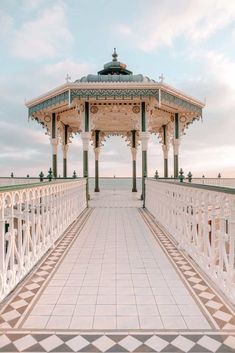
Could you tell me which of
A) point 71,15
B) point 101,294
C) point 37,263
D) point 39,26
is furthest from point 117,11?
point 101,294

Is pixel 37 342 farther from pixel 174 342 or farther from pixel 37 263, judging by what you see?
pixel 37 263

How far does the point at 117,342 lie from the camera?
90.4 inches

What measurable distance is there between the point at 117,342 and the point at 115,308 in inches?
22.2

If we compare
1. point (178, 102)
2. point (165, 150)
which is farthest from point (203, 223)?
point (165, 150)

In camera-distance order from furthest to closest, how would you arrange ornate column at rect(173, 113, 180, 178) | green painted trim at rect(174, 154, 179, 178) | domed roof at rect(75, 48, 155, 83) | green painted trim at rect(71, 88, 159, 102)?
green painted trim at rect(174, 154, 179, 178), ornate column at rect(173, 113, 180, 178), domed roof at rect(75, 48, 155, 83), green painted trim at rect(71, 88, 159, 102)

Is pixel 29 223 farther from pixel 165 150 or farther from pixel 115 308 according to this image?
pixel 165 150

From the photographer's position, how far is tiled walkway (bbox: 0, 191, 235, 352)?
7.54 ft

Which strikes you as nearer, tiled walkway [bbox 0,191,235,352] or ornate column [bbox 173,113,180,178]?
tiled walkway [bbox 0,191,235,352]

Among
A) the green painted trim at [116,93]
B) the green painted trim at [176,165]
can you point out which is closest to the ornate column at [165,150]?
the green painted trim at [176,165]

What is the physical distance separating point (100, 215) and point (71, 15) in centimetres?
567

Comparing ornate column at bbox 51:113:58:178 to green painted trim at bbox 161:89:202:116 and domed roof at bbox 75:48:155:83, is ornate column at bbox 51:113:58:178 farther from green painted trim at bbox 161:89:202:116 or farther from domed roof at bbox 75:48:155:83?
green painted trim at bbox 161:89:202:116

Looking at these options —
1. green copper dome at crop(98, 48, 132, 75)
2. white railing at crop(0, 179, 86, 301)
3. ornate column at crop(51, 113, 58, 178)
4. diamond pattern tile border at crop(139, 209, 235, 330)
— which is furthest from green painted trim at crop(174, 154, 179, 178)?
diamond pattern tile border at crop(139, 209, 235, 330)

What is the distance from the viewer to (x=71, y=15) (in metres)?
6.79

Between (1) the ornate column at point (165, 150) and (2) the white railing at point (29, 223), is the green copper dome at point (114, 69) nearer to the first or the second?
(1) the ornate column at point (165, 150)
